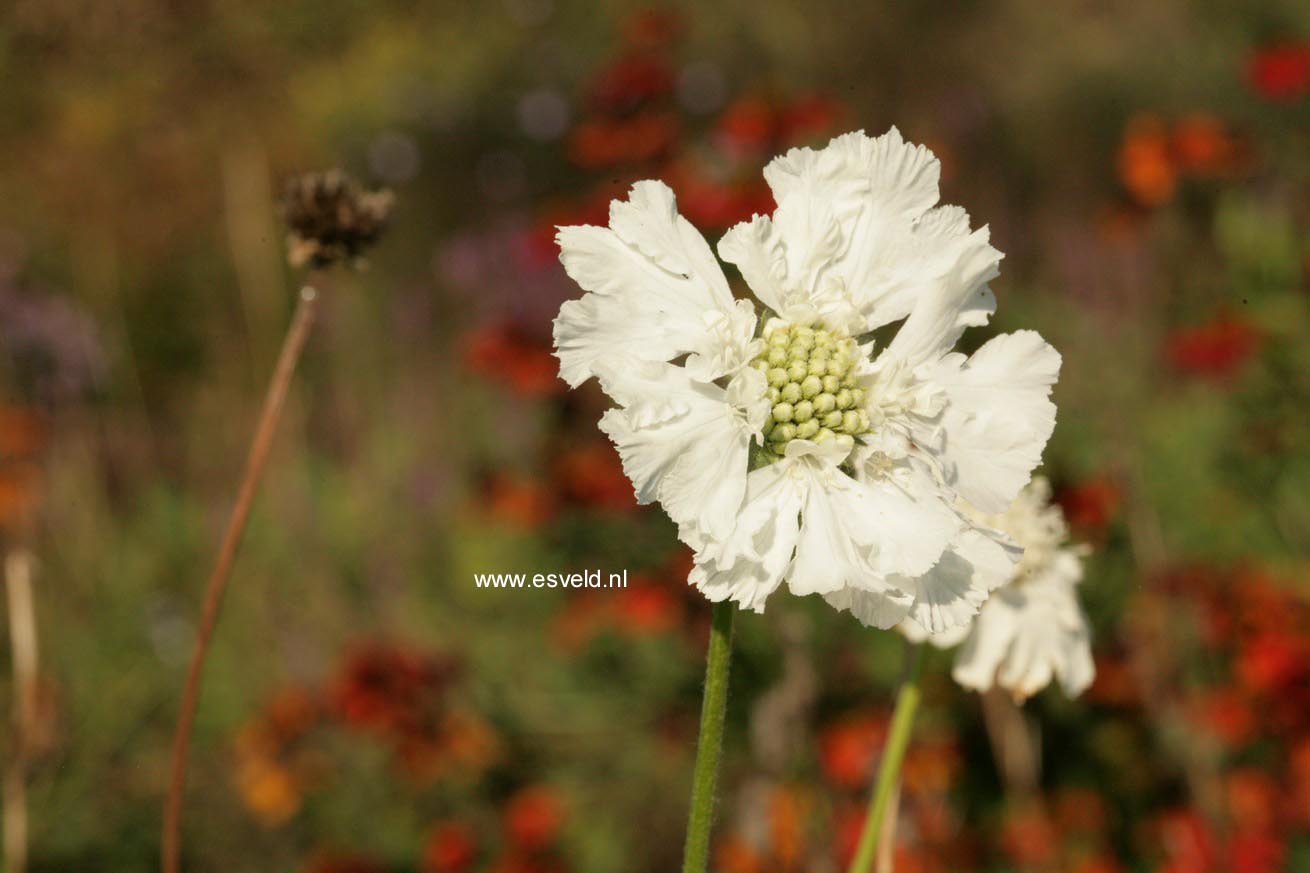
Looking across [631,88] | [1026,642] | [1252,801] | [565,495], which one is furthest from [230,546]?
[631,88]

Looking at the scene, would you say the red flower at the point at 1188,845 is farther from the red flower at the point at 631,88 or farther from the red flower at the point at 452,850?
the red flower at the point at 631,88

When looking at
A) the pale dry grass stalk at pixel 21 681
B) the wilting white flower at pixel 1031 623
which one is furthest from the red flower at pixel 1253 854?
the pale dry grass stalk at pixel 21 681

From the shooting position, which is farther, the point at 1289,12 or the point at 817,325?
the point at 1289,12

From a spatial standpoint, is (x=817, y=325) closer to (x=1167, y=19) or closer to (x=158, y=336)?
(x=158, y=336)

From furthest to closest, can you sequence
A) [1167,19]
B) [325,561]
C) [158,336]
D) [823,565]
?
[1167,19] < [158,336] < [325,561] < [823,565]

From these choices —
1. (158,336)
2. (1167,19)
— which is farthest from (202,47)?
(1167,19)

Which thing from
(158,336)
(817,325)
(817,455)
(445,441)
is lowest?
(817,455)

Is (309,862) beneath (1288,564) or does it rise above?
beneath

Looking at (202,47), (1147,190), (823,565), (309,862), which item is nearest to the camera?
(823,565)
